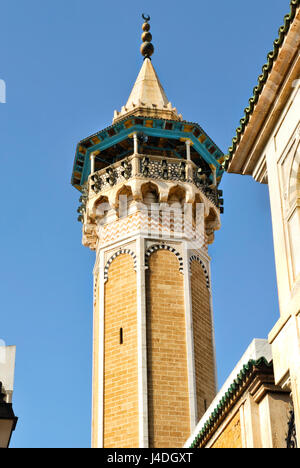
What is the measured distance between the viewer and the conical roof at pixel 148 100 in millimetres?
23084

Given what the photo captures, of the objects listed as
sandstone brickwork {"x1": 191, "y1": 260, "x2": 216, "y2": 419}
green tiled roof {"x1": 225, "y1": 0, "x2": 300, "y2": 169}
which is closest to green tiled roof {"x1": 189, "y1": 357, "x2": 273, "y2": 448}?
green tiled roof {"x1": 225, "y1": 0, "x2": 300, "y2": 169}

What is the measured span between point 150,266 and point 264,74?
1060 cm

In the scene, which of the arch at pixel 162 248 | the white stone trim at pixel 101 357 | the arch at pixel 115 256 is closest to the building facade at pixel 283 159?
the white stone trim at pixel 101 357

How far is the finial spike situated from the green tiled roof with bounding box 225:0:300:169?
1507 cm

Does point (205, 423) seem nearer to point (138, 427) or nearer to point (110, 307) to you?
point (138, 427)

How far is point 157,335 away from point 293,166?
32.4ft

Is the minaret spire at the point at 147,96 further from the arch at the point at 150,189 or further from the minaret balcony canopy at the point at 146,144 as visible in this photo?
the arch at the point at 150,189

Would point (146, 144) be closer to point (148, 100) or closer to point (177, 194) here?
point (148, 100)

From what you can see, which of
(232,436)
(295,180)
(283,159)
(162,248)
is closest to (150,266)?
(162,248)

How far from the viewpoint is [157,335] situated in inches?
757

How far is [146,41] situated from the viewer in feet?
84.3

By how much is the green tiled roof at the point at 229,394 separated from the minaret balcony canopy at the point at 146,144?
10785 millimetres

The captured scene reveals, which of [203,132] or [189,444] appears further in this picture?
[203,132]

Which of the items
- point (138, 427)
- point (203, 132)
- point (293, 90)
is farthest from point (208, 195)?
point (293, 90)
